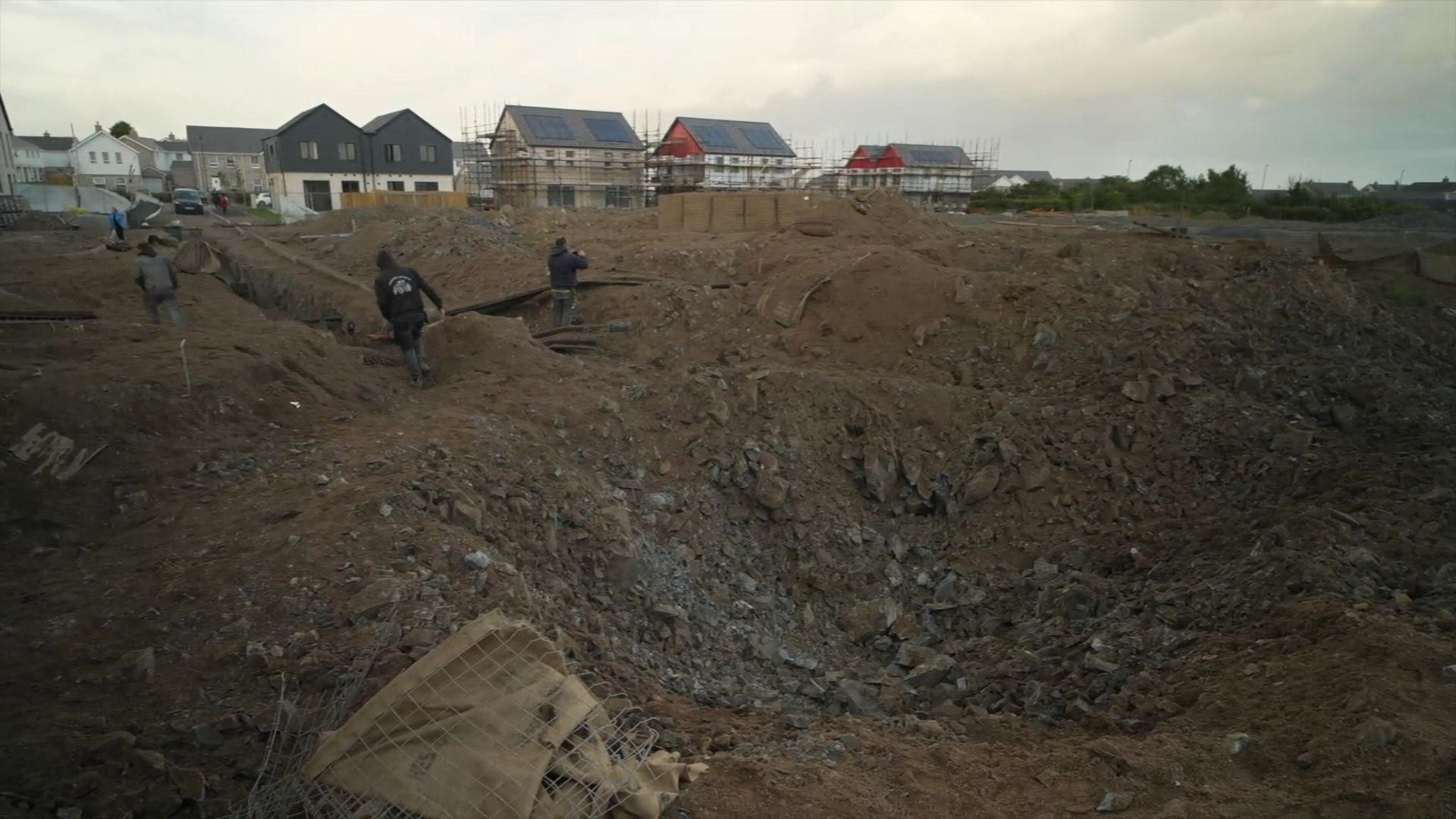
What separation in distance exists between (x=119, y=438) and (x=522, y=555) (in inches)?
125

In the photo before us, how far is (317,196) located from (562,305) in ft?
123

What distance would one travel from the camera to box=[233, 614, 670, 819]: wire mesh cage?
3.04 metres

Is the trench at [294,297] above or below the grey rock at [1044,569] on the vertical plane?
above

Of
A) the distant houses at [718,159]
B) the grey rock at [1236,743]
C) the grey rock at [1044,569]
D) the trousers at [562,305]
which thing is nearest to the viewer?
the grey rock at [1236,743]

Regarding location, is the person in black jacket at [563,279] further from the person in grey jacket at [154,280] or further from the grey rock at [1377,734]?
the grey rock at [1377,734]

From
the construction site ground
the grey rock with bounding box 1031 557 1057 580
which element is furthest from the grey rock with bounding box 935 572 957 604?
the grey rock with bounding box 1031 557 1057 580

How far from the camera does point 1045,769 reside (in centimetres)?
385

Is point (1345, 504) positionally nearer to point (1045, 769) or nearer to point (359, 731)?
point (1045, 769)

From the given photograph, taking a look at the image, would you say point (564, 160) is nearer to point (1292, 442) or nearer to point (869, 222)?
point (869, 222)

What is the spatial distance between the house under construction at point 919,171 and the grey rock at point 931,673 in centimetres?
3433

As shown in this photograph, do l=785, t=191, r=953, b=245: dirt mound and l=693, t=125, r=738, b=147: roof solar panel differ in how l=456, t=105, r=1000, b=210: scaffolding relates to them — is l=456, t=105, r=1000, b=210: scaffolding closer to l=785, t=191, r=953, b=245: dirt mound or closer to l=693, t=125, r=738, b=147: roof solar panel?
l=693, t=125, r=738, b=147: roof solar panel

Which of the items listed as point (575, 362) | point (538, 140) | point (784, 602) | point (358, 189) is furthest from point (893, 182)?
point (784, 602)

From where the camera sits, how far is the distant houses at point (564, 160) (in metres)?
35.7

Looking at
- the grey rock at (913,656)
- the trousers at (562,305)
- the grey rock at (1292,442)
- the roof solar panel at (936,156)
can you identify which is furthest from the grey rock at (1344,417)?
the roof solar panel at (936,156)
